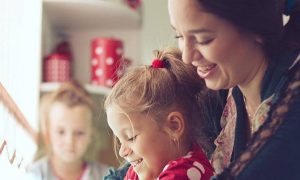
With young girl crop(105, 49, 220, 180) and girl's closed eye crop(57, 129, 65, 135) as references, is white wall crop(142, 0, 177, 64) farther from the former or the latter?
girl's closed eye crop(57, 129, 65, 135)

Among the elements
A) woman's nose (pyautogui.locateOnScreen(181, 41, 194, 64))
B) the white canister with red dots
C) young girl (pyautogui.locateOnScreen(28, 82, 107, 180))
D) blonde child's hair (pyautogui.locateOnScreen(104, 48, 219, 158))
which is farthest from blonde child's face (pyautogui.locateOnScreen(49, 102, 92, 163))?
woman's nose (pyautogui.locateOnScreen(181, 41, 194, 64))

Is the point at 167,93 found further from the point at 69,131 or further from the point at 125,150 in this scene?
the point at 69,131

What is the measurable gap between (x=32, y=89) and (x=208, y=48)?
2.19 ft

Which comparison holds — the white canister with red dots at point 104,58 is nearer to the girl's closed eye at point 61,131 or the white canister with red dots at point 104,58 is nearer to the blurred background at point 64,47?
the blurred background at point 64,47

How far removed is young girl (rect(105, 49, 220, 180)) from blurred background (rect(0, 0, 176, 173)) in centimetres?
24

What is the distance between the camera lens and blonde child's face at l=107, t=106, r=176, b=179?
79 cm

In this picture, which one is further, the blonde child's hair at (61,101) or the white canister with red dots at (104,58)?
the blonde child's hair at (61,101)

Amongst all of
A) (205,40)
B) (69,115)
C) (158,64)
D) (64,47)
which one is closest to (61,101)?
(69,115)

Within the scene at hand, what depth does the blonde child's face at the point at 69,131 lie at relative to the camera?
1.39 metres

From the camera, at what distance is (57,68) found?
135 cm

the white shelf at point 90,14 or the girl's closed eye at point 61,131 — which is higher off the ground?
the white shelf at point 90,14

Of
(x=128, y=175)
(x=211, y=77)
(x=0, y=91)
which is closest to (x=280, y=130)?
(x=211, y=77)

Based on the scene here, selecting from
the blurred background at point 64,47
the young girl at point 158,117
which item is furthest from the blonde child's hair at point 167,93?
the blurred background at point 64,47

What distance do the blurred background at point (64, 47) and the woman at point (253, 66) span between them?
0.96 ft
